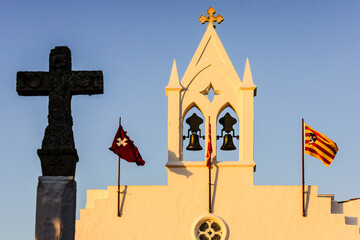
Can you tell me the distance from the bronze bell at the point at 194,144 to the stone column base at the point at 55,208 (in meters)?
13.8

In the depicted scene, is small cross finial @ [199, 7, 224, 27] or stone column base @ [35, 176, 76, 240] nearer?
stone column base @ [35, 176, 76, 240]

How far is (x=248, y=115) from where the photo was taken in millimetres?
28906

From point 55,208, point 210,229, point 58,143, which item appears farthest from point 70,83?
point 210,229

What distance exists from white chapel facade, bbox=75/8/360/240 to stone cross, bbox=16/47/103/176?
12.5 metres

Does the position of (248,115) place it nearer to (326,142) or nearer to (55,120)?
(326,142)

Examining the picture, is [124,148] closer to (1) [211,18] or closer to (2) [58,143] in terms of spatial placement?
(1) [211,18]

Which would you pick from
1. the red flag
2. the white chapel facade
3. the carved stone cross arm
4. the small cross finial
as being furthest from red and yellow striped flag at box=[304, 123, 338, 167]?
the carved stone cross arm

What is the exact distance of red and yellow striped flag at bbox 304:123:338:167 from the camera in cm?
2877

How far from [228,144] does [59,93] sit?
44.6 feet

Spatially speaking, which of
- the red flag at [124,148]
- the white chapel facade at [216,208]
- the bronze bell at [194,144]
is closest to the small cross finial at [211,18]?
the white chapel facade at [216,208]

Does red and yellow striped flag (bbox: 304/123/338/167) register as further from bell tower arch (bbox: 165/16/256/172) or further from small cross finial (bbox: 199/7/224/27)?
small cross finial (bbox: 199/7/224/27)

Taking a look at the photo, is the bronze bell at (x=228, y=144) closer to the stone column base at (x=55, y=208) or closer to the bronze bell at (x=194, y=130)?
the bronze bell at (x=194, y=130)

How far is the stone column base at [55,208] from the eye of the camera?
583 inches

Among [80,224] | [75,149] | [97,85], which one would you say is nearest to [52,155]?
[75,149]
